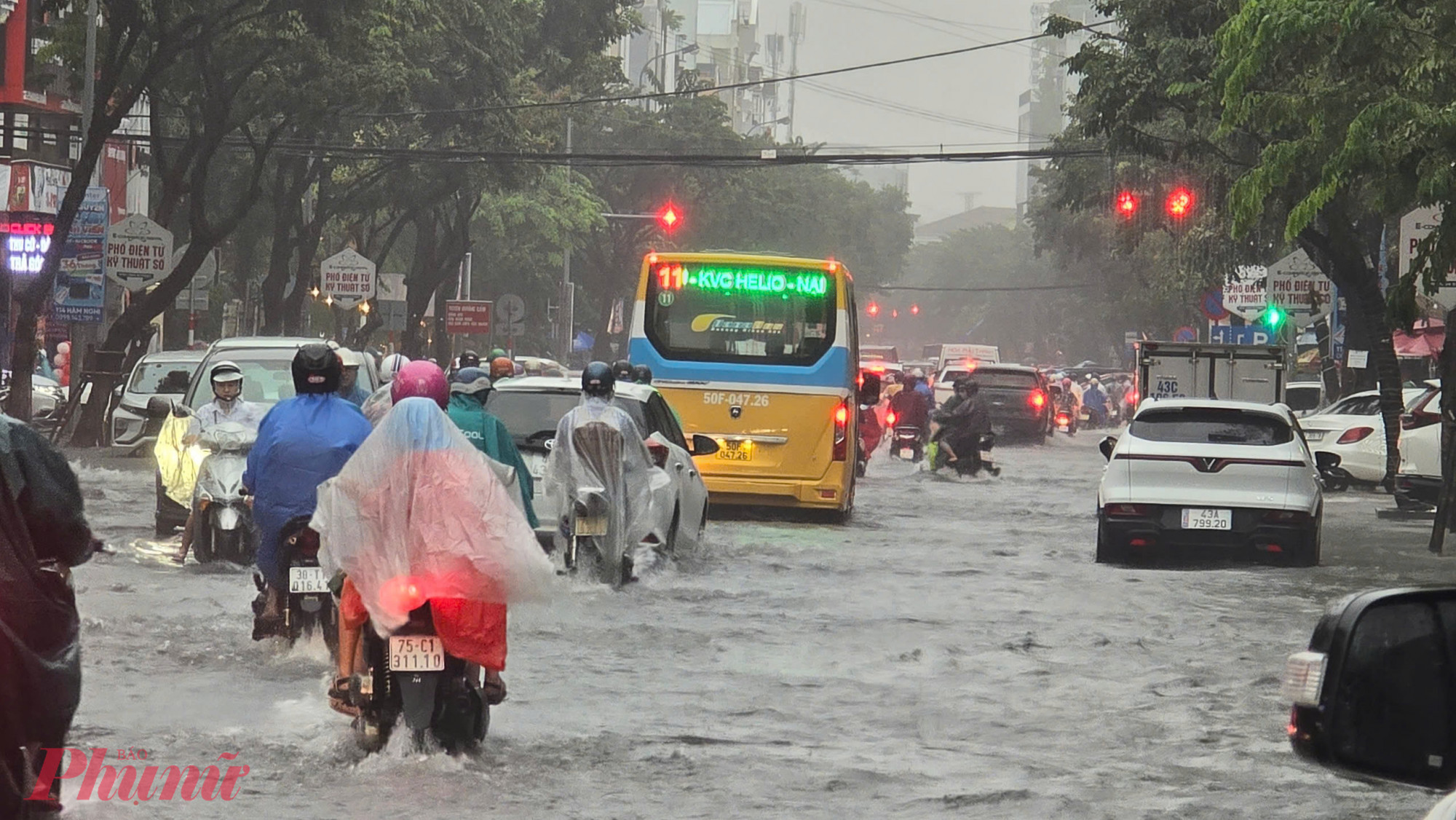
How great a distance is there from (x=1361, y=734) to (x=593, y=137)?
78.3 meters

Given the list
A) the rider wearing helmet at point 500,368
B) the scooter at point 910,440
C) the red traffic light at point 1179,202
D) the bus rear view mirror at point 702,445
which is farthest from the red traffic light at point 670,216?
the bus rear view mirror at point 702,445

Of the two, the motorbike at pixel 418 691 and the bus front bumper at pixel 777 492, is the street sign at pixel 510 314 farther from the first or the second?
the motorbike at pixel 418 691

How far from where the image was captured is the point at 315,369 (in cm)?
986

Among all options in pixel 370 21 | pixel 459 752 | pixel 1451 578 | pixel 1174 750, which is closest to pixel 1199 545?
pixel 1451 578

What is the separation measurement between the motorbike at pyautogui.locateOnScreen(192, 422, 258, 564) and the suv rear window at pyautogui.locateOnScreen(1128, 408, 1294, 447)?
7235 mm

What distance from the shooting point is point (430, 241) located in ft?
167

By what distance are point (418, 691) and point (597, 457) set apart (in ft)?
23.0

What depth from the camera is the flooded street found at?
26.0ft

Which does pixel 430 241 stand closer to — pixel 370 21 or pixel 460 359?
pixel 370 21

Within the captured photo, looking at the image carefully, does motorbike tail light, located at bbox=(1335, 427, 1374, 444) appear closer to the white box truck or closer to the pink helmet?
the white box truck

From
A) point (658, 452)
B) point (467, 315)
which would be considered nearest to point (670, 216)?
point (467, 315)

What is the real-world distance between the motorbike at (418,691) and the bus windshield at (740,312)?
14510mm

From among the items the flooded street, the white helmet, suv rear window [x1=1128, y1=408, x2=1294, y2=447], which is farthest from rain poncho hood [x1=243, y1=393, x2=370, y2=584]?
suv rear window [x1=1128, y1=408, x2=1294, y2=447]

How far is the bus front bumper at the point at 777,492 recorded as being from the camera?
2214 cm
